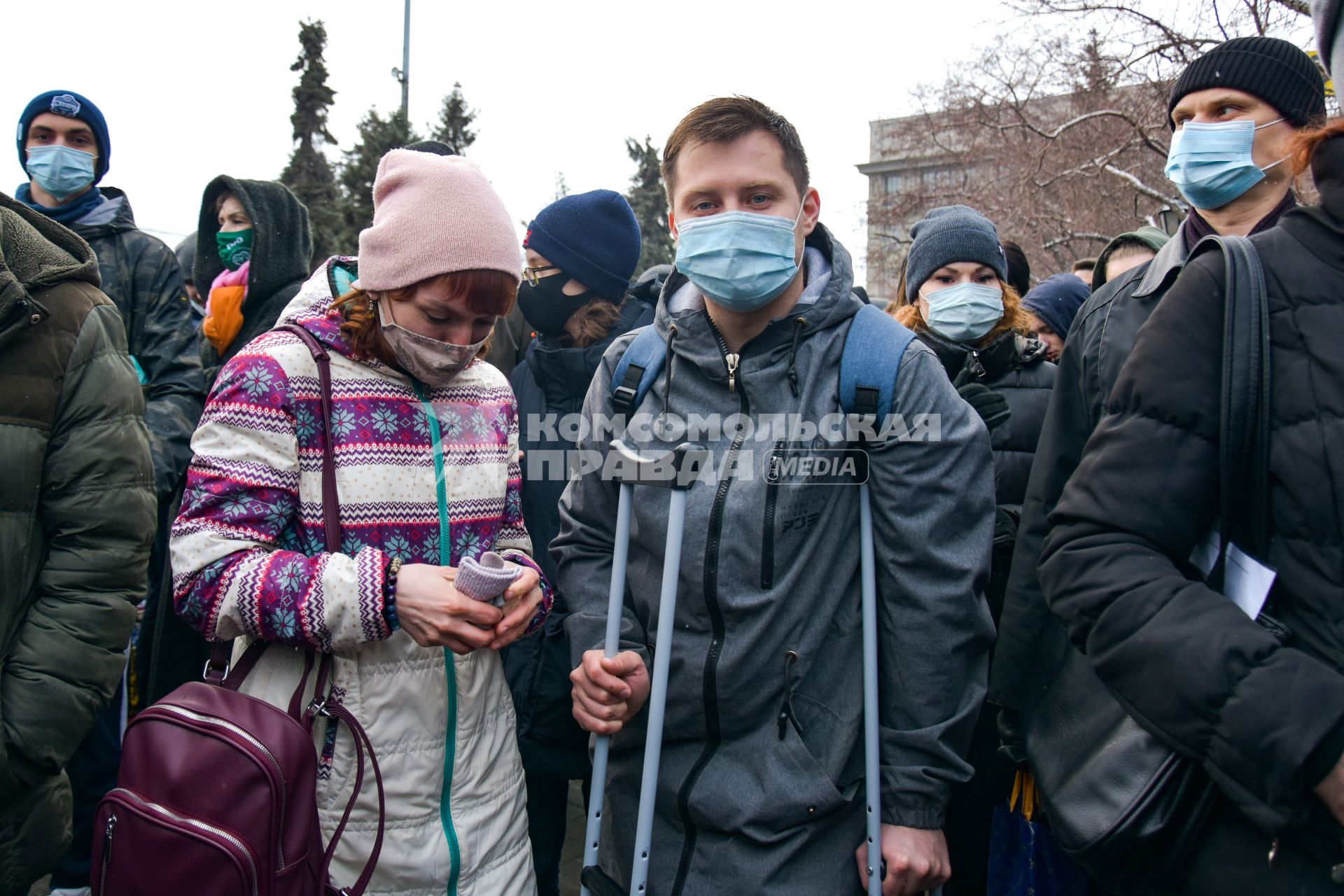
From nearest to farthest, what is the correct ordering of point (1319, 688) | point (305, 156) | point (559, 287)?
1. point (1319, 688)
2. point (559, 287)
3. point (305, 156)

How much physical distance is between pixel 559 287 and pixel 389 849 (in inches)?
84.0

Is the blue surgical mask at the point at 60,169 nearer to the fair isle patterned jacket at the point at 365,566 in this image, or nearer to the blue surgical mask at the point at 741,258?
the fair isle patterned jacket at the point at 365,566

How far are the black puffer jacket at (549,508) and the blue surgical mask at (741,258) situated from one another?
18.4 inches

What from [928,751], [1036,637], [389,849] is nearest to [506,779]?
[389,849]

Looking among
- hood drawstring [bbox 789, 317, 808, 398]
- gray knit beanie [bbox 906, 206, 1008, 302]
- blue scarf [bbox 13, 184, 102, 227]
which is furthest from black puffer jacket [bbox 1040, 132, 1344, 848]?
blue scarf [bbox 13, 184, 102, 227]

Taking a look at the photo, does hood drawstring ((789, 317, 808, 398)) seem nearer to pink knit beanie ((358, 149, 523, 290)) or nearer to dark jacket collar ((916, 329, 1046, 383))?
pink knit beanie ((358, 149, 523, 290))

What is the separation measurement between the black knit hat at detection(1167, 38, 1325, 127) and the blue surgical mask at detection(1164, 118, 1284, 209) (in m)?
0.08

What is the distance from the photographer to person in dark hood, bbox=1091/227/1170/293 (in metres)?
4.22

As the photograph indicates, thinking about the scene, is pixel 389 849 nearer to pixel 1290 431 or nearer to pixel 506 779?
pixel 506 779

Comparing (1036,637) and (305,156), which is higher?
(305,156)

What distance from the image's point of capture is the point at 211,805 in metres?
1.63

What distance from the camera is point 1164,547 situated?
153 cm

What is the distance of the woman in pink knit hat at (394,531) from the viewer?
5.98 feet

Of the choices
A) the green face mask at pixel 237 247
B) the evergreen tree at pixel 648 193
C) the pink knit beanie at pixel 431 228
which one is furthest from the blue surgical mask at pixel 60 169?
the evergreen tree at pixel 648 193
